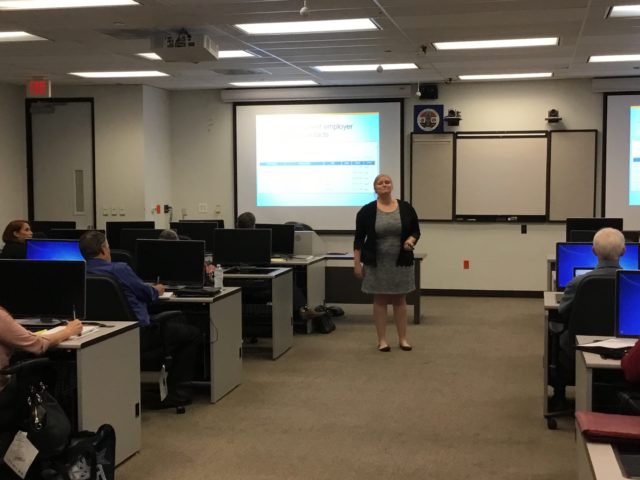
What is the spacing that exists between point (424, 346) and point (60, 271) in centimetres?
401

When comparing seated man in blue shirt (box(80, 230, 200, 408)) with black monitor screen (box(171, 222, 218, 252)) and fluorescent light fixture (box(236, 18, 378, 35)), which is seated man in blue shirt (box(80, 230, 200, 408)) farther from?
black monitor screen (box(171, 222, 218, 252))

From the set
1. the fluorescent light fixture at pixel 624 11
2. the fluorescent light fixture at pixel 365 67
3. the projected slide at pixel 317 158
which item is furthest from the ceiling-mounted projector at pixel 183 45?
the projected slide at pixel 317 158

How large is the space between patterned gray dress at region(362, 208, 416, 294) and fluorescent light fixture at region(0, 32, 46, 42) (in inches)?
145

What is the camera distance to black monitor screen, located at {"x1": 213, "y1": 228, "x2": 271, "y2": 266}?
7238 millimetres

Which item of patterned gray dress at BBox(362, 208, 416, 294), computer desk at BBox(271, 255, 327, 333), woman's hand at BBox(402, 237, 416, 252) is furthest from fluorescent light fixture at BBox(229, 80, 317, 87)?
woman's hand at BBox(402, 237, 416, 252)

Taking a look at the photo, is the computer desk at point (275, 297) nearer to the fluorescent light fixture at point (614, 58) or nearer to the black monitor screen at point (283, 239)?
the black monitor screen at point (283, 239)

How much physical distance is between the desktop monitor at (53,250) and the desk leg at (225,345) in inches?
57.8

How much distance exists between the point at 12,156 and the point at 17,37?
12.6 ft

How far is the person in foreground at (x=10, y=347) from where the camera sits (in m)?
3.42

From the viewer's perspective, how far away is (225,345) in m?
5.47

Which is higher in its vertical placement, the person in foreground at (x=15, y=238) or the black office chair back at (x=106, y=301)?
the person in foreground at (x=15, y=238)

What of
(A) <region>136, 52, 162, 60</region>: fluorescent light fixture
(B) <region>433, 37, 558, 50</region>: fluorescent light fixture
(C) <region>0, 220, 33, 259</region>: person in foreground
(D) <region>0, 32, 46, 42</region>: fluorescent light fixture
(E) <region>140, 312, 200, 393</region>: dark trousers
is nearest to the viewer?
(E) <region>140, 312, 200, 393</region>: dark trousers

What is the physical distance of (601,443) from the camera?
2.46 meters

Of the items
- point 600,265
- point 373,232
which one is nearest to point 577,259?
point 600,265
